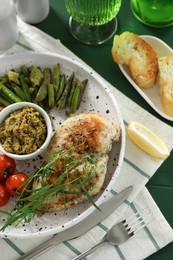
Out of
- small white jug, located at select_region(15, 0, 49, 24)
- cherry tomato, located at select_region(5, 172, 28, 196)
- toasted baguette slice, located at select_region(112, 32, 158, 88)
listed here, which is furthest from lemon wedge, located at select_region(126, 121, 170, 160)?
small white jug, located at select_region(15, 0, 49, 24)

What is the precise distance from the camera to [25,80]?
278 cm

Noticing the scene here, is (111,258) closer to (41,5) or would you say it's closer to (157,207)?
(157,207)

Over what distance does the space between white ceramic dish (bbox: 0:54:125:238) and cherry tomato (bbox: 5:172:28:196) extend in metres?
0.10

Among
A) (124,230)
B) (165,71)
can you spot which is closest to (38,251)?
(124,230)

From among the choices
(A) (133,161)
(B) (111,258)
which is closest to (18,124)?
(A) (133,161)

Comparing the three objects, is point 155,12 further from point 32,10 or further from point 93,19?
point 32,10

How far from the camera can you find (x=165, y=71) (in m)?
2.78

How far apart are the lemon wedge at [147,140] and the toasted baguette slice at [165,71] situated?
26 centimetres

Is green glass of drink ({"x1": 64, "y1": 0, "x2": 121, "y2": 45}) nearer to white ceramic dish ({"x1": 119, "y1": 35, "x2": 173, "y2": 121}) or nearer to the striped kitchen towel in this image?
white ceramic dish ({"x1": 119, "y1": 35, "x2": 173, "y2": 121})

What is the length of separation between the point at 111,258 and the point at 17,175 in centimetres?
58

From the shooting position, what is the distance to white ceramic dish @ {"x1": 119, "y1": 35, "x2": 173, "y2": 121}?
2.81 meters

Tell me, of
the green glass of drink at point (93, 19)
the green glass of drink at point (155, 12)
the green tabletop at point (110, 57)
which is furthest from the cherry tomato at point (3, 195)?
the green glass of drink at point (155, 12)

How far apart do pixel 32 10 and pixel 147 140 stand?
38.4 inches

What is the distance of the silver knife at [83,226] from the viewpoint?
8.26ft
